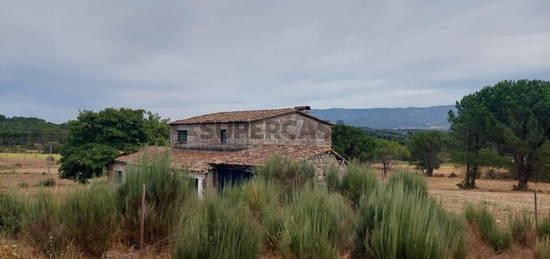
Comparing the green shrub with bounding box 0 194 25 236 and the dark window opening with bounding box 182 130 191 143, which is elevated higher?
the dark window opening with bounding box 182 130 191 143

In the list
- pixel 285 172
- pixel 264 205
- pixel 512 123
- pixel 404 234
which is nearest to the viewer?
pixel 404 234

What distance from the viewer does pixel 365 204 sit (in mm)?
4918

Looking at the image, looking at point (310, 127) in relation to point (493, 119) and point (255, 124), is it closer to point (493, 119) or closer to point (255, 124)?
point (255, 124)

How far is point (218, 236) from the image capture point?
405cm

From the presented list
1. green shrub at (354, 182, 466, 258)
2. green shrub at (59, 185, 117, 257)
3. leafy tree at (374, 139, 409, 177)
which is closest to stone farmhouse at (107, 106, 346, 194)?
green shrub at (59, 185, 117, 257)

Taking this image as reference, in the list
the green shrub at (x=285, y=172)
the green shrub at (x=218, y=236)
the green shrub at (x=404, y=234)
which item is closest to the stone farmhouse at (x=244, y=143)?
the green shrub at (x=285, y=172)

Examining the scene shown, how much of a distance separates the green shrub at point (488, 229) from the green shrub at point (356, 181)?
2406 millimetres

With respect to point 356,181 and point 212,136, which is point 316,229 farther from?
point 212,136

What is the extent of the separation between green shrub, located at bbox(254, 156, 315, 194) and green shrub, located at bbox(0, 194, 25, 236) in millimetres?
5862

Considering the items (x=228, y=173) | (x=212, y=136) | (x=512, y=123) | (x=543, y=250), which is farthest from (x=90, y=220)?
(x=512, y=123)

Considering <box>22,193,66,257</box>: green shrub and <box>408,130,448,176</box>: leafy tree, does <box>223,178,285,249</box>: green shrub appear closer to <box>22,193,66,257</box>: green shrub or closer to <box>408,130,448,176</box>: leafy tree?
<box>22,193,66,257</box>: green shrub

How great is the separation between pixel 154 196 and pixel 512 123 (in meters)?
26.7

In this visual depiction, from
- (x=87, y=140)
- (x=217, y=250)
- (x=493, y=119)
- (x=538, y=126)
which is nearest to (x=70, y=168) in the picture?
(x=87, y=140)

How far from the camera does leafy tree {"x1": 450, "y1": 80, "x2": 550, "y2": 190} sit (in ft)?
80.1
